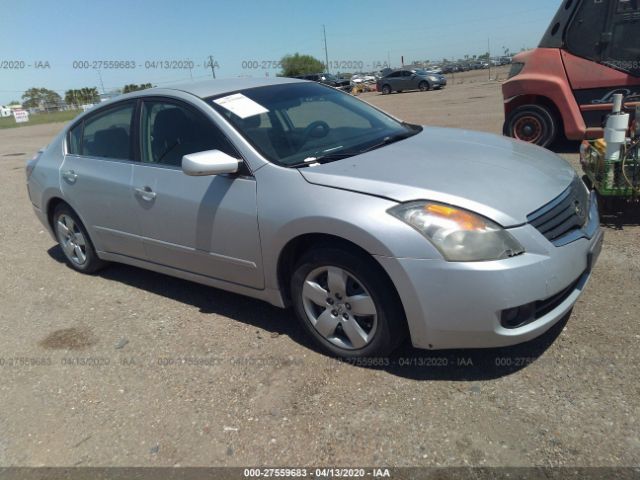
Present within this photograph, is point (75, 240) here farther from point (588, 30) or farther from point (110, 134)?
point (588, 30)

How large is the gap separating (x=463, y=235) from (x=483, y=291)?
0.28m

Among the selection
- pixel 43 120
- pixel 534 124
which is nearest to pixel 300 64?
pixel 43 120

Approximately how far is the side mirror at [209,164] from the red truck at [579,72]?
5311 millimetres

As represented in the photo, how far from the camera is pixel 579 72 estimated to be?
22.6 ft

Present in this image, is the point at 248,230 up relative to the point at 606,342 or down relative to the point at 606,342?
up

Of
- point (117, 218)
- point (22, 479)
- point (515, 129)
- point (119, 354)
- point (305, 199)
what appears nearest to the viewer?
point (22, 479)

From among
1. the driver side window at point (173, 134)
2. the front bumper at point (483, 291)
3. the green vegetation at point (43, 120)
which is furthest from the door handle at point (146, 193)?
the green vegetation at point (43, 120)

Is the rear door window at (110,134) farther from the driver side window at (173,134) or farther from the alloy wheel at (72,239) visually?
the alloy wheel at (72,239)

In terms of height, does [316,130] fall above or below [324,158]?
above

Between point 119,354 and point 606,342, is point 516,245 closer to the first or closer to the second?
point 606,342

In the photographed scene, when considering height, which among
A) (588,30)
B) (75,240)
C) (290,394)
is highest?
(588,30)

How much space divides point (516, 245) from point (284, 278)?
1.38 metres

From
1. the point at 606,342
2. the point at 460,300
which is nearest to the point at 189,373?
the point at 460,300

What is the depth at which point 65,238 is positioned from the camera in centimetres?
486
